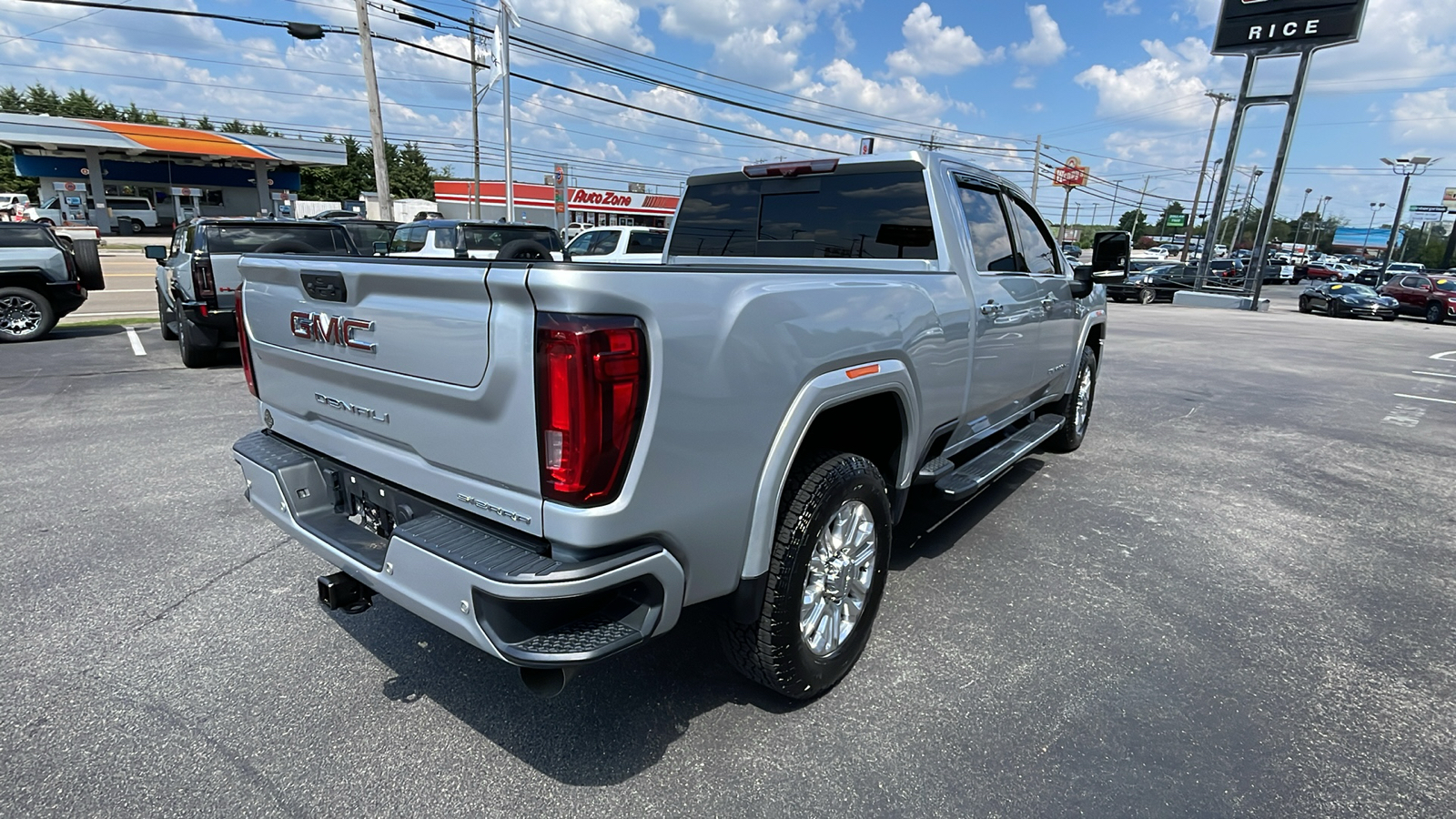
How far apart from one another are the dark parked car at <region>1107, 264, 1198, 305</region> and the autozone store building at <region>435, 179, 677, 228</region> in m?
30.7

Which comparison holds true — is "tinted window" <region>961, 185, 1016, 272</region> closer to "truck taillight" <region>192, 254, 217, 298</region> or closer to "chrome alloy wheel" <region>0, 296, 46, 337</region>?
"truck taillight" <region>192, 254, 217, 298</region>

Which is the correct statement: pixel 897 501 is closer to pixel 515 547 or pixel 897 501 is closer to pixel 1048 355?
pixel 515 547

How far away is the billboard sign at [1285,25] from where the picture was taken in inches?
898

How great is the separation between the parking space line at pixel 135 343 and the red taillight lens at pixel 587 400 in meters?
10.1

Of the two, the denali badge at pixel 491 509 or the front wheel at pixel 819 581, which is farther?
the front wheel at pixel 819 581

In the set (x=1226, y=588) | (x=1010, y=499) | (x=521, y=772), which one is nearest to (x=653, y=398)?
(x=521, y=772)

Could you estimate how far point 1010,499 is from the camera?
490 cm

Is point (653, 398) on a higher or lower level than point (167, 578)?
higher

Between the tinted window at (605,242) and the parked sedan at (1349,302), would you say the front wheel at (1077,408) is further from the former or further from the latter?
the parked sedan at (1349,302)

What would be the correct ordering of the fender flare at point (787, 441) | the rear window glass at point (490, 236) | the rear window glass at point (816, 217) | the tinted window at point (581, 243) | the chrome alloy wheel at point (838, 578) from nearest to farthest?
1. the fender flare at point (787, 441)
2. the chrome alloy wheel at point (838, 578)
3. the rear window glass at point (816, 217)
4. the rear window glass at point (490, 236)
5. the tinted window at point (581, 243)

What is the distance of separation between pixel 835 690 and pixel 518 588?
4.82ft

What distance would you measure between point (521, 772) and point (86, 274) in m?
11.9

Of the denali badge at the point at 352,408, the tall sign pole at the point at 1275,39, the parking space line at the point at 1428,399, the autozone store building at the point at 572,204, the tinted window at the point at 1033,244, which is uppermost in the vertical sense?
the tall sign pole at the point at 1275,39

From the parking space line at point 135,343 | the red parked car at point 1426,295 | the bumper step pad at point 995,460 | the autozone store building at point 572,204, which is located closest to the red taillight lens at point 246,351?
the bumper step pad at point 995,460
